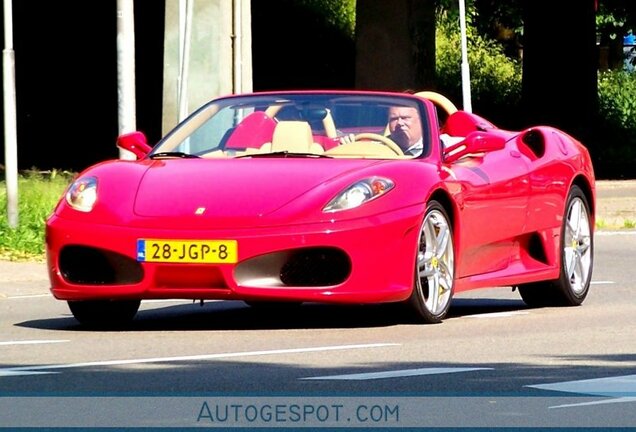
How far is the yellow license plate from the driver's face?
166 cm

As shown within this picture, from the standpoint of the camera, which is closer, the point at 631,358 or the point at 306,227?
the point at 631,358

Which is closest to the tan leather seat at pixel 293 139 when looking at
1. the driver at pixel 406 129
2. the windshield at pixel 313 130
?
the windshield at pixel 313 130

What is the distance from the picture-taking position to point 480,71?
4938 cm

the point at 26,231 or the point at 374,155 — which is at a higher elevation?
the point at 374,155

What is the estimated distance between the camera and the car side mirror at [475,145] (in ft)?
38.3

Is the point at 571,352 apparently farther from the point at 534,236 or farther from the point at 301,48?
the point at 301,48

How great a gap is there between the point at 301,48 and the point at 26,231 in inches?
1195

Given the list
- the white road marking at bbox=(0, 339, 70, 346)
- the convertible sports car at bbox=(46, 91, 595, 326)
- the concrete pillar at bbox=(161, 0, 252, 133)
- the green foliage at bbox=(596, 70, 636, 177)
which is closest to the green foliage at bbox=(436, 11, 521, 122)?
the green foliage at bbox=(596, 70, 636, 177)

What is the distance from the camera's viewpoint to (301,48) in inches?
1864

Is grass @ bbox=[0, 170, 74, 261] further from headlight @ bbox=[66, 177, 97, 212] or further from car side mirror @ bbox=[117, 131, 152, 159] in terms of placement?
headlight @ bbox=[66, 177, 97, 212]

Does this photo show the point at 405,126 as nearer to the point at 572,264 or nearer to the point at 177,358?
the point at 572,264

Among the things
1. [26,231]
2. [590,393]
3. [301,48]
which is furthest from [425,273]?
[301,48]

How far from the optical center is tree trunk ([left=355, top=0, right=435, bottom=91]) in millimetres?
36656

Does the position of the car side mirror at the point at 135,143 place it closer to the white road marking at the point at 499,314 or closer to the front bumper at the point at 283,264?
the front bumper at the point at 283,264
